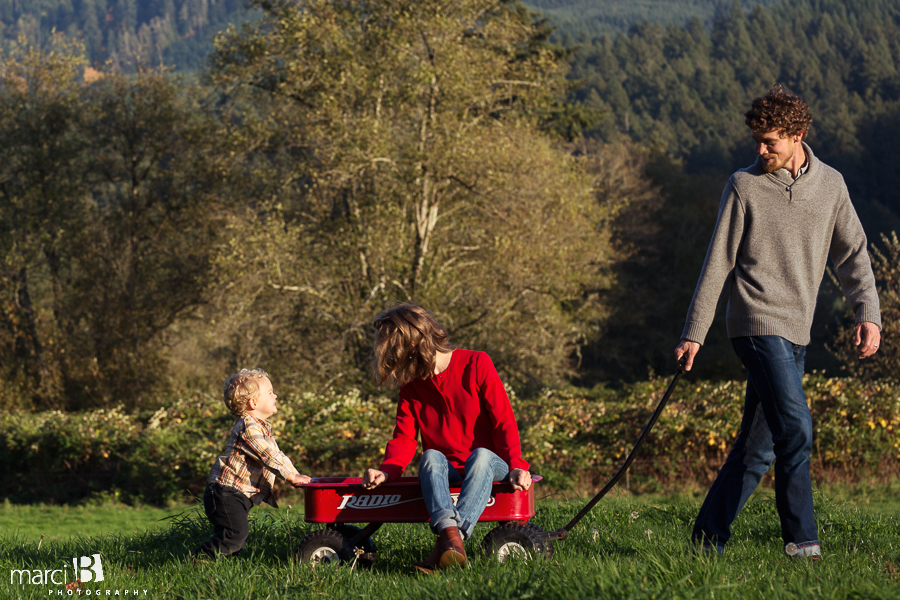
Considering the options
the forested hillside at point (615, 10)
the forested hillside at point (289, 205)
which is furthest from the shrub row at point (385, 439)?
the forested hillside at point (615, 10)

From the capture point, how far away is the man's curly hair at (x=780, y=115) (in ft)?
10.6

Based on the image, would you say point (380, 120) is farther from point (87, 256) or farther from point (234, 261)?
point (87, 256)

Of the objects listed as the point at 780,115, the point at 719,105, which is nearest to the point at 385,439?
the point at 780,115

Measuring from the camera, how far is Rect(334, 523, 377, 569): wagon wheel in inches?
136

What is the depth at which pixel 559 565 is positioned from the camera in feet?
9.20

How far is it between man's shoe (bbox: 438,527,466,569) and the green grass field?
77 millimetres

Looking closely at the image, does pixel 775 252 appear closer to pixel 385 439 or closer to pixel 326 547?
pixel 326 547

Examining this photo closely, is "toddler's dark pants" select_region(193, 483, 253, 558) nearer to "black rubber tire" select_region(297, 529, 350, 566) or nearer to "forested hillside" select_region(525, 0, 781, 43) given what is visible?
"black rubber tire" select_region(297, 529, 350, 566)

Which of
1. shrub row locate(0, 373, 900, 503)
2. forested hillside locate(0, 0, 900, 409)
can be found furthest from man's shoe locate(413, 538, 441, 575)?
forested hillside locate(0, 0, 900, 409)

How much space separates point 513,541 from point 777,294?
144 centimetres

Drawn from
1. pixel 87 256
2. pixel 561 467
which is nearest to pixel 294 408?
pixel 561 467

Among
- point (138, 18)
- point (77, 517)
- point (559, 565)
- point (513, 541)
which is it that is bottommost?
point (77, 517)

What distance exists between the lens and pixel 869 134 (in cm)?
4066

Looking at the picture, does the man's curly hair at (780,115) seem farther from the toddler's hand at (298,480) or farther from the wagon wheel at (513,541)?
the toddler's hand at (298,480)
